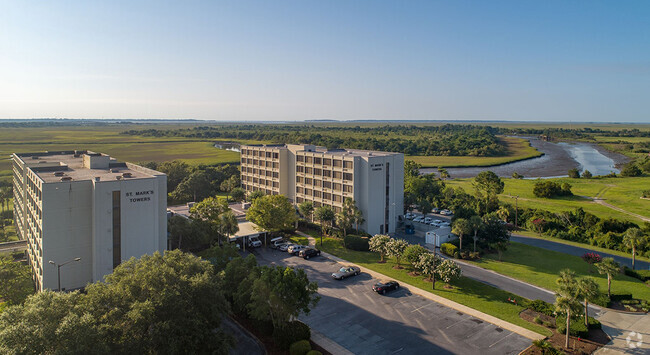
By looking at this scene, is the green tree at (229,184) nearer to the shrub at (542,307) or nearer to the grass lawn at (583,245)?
the grass lawn at (583,245)

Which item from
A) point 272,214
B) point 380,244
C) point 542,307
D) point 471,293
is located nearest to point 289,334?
point 471,293

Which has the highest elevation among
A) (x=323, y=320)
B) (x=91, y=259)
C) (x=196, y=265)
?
(x=196, y=265)

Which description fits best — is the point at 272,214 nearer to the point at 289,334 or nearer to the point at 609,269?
the point at 289,334

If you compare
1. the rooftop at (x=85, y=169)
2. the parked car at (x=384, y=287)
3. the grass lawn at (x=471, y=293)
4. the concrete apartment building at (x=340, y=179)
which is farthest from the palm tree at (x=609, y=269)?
the rooftop at (x=85, y=169)

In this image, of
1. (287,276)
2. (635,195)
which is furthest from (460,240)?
(635,195)

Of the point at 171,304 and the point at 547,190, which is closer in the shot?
the point at 171,304

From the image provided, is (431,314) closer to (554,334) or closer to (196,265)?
(554,334)

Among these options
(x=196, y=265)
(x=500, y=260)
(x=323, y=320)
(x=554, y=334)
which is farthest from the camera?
(x=500, y=260)
